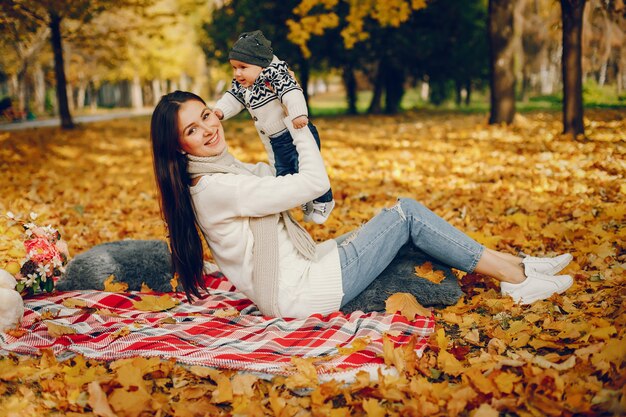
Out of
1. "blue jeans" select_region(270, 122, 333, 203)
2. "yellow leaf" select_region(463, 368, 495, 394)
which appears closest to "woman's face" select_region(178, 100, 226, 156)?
"blue jeans" select_region(270, 122, 333, 203)

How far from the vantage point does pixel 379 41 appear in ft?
62.2

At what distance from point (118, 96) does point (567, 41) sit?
49.8 m

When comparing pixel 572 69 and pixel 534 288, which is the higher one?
pixel 572 69

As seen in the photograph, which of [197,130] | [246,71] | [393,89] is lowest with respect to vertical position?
[197,130]

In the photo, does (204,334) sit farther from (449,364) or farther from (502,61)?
(502,61)

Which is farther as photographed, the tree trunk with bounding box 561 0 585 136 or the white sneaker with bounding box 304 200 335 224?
the tree trunk with bounding box 561 0 585 136

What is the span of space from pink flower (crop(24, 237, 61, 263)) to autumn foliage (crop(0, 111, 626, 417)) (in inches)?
5.4

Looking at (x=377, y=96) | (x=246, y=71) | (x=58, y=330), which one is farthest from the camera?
(x=377, y=96)

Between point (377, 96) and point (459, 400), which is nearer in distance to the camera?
point (459, 400)

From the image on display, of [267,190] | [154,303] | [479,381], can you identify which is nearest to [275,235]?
[267,190]

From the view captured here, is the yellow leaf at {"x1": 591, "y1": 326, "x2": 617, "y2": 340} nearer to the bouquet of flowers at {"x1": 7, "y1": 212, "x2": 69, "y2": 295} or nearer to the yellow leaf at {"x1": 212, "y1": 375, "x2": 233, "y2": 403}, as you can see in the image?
the yellow leaf at {"x1": 212, "y1": 375, "x2": 233, "y2": 403}

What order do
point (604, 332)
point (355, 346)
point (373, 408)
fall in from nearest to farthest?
point (373, 408), point (604, 332), point (355, 346)

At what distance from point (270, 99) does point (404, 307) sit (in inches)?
55.4

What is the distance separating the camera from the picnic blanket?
272 cm
